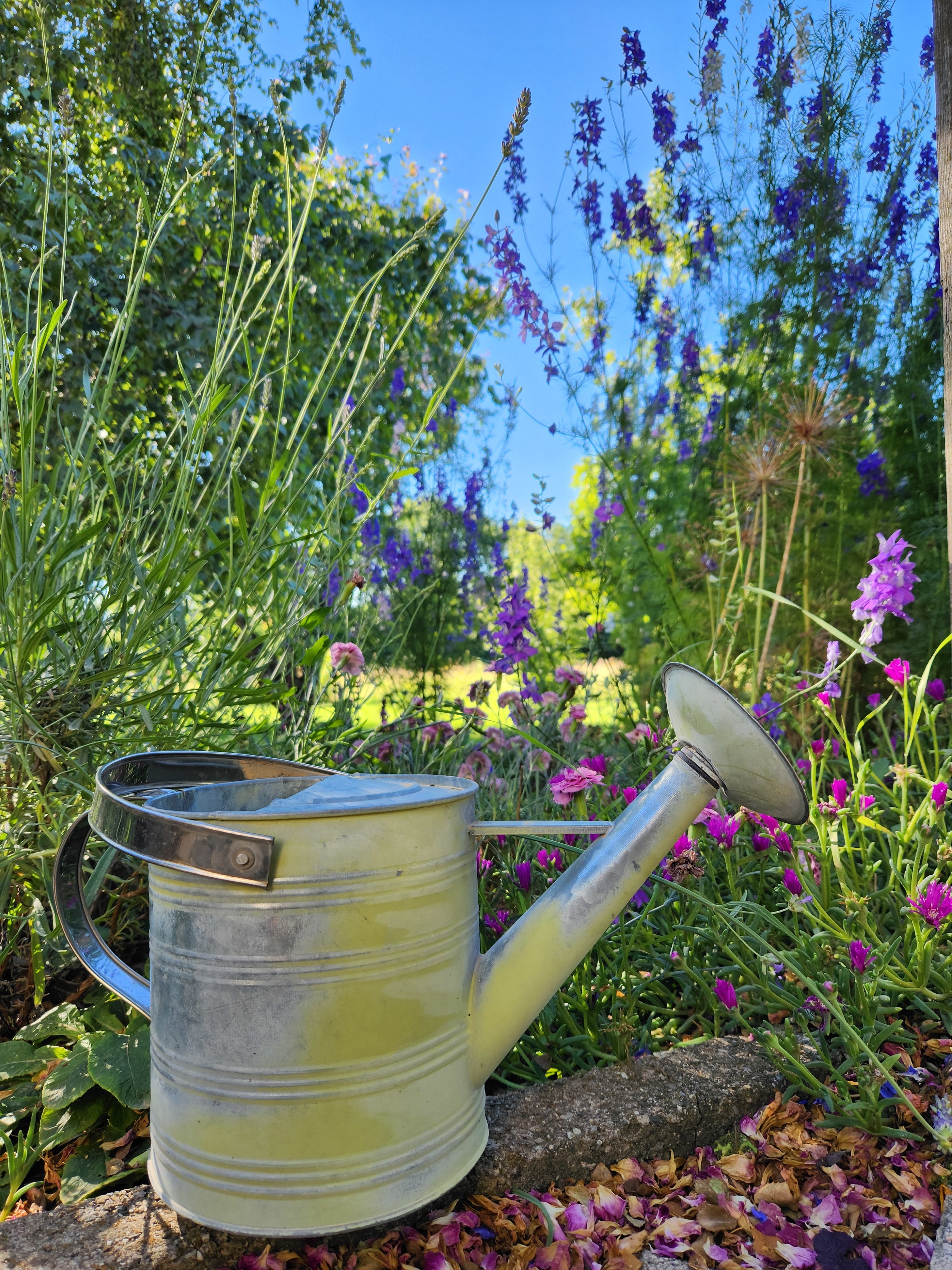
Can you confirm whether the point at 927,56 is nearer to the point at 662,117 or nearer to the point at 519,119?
the point at 662,117

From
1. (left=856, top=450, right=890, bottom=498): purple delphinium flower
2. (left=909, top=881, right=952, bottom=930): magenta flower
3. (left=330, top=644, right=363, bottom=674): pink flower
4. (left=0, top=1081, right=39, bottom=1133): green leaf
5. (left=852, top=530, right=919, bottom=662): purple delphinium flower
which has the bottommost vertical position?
(left=0, top=1081, right=39, bottom=1133): green leaf

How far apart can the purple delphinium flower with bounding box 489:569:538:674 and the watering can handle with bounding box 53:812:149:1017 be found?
1.32 m

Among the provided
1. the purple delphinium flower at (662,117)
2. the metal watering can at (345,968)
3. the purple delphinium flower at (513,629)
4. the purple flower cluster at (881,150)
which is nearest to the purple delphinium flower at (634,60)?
the purple delphinium flower at (662,117)

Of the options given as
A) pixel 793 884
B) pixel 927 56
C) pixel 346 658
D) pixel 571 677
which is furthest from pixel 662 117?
pixel 793 884

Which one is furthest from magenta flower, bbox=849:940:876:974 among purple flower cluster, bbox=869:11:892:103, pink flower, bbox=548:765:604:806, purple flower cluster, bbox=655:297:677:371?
purple flower cluster, bbox=869:11:892:103

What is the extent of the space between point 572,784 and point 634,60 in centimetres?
271

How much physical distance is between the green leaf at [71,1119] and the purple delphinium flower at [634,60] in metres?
3.30

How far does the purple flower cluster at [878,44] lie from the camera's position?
2.92 meters

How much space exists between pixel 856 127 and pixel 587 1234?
370cm

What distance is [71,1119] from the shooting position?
1.15 meters

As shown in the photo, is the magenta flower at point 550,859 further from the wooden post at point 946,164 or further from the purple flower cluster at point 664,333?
the purple flower cluster at point 664,333

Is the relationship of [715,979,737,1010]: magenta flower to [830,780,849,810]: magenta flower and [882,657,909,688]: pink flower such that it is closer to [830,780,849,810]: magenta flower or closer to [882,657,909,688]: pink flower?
[830,780,849,810]: magenta flower

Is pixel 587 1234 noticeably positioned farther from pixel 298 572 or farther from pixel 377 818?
pixel 298 572

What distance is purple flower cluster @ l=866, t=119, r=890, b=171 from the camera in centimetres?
303
